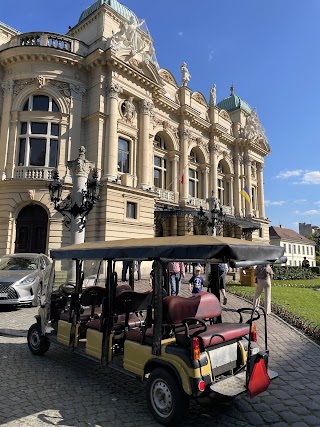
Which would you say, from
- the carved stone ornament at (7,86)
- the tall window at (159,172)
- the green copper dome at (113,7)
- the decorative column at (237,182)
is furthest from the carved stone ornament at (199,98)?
the carved stone ornament at (7,86)

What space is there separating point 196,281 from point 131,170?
1490cm

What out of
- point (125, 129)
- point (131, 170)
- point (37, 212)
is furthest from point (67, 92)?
point (37, 212)

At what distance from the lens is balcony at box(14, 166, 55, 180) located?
21281 millimetres

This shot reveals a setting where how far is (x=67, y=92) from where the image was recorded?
2266cm

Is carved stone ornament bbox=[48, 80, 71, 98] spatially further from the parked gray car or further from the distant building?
the distant building

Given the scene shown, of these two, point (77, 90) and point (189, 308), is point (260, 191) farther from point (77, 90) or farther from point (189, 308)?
point (189, 308)

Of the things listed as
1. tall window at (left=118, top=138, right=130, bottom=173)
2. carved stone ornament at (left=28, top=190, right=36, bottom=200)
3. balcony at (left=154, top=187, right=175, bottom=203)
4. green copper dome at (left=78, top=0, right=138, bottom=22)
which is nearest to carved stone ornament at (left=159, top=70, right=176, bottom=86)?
green copper dome at (left=78, top=0, right=138, bottom=22)

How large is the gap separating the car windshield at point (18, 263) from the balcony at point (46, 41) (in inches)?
637

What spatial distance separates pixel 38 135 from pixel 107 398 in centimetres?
2052

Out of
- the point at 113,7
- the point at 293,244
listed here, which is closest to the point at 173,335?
the point at 113,7

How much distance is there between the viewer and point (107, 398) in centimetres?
464

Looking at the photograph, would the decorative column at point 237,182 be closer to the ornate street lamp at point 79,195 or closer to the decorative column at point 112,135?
the decorative column at point 112,135

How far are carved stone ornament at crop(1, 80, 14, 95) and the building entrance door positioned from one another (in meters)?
8.22

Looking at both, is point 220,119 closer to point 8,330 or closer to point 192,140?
point 192,140
